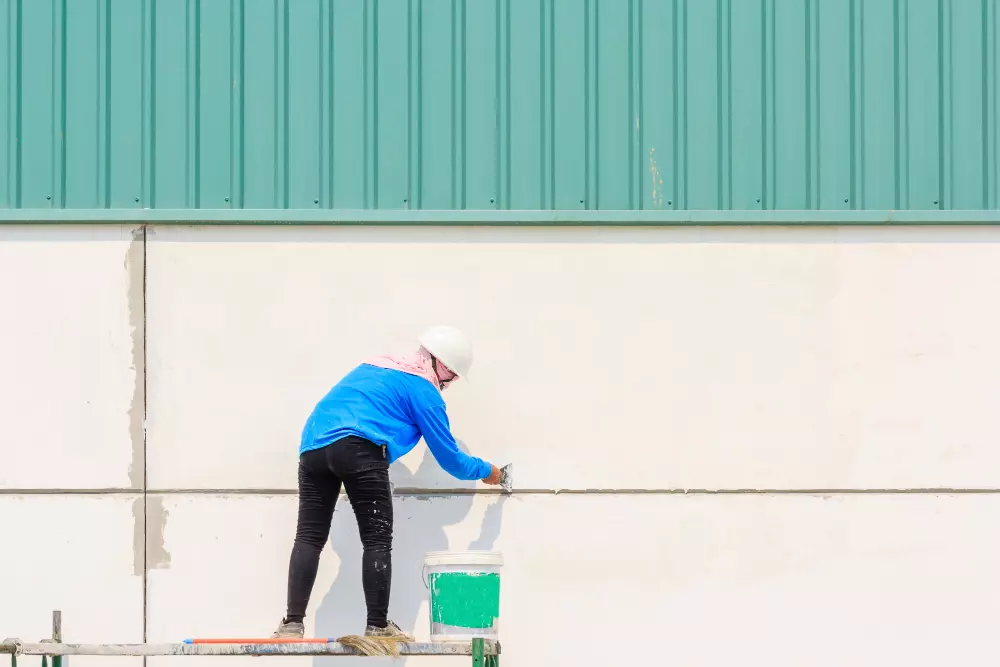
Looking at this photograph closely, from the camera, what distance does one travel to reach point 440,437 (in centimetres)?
485

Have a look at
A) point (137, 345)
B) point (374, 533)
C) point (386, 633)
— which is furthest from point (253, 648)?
point (137, 345)

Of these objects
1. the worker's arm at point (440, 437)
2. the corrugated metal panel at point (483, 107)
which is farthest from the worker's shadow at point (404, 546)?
the corrugated metal panel at point (483, 107)

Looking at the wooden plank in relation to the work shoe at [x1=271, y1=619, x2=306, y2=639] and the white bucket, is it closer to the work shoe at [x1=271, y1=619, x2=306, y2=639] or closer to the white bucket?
the white bucket

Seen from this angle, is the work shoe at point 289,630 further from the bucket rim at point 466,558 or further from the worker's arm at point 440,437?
the worker's arm at point 440,437

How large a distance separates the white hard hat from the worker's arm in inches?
7.0

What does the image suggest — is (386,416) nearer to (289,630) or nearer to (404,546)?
(404,546)

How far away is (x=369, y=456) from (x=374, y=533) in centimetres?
36

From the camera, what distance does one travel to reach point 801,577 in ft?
17.5

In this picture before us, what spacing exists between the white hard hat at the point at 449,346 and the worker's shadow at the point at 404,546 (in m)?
0.67

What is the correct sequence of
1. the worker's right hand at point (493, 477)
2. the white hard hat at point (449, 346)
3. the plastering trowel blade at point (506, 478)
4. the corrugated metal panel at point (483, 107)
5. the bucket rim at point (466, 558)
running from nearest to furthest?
the bucket rim at point (466, 558)
the white hard hat at point (449, 346)
the worker's right hand at point (493, 477)
the plastering trowel blade at point (506, 478)
the corrugated metal panel at point (483, 107)

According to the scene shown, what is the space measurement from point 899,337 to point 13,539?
4652 millimetres

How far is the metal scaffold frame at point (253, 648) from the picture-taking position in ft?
14.2

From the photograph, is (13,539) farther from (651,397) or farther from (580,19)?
(580,19)

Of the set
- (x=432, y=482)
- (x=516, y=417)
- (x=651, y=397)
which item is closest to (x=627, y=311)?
(x=651, y=397)
